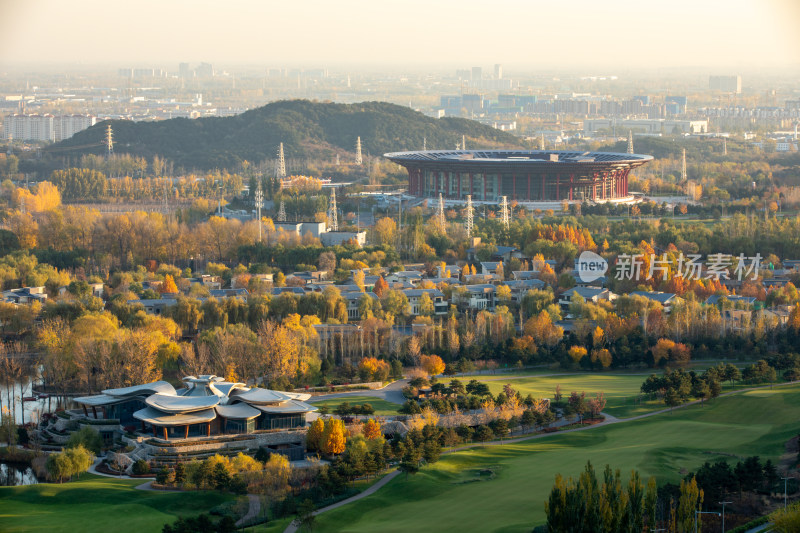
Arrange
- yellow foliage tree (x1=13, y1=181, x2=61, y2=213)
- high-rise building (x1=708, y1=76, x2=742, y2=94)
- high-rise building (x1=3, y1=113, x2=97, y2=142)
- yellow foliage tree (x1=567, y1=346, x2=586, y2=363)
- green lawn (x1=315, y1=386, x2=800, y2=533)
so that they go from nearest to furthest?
green lawn (x1=315, y1=386, x2=800, y2=533) < yellow foliage tree (x1=567, y1=346, x2=586, y2=363) < yellow foliage tree (x1=13, y1=181, x2=61, y2=213) < high-rise building (x1=3, y1=113, x2=97, y2=142) < high-rise building (x1=708, y1=76, x2=742, y2=94)

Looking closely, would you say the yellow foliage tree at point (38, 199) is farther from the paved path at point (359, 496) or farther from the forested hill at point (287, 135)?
the paved path at point (359, 496)

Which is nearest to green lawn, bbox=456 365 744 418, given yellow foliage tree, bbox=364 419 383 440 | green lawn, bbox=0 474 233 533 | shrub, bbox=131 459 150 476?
yellow foliage tree, bbox=364 419 383 440

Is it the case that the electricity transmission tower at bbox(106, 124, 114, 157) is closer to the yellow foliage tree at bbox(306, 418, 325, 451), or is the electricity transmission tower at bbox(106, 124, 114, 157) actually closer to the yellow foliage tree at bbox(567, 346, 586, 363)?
the yellow foliage tree at bbox(567, 346, 586, 363)

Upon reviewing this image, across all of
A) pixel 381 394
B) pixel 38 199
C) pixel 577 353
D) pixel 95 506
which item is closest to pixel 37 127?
pixel 38 199

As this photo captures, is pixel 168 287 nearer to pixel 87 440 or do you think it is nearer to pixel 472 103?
pixel 87 440

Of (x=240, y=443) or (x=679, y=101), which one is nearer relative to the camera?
(x=240, y=443)

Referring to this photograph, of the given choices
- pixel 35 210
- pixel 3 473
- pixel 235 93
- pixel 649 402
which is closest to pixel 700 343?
pixel 649 402

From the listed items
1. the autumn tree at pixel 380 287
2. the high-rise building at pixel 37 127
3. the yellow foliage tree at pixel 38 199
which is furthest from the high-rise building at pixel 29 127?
the autumn tree at pixel 380 287
